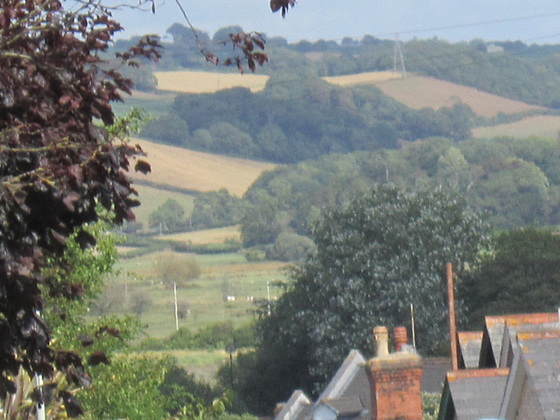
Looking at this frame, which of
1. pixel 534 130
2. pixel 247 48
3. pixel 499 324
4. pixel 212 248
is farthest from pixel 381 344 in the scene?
pixel 534 130

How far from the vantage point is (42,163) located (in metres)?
7.04

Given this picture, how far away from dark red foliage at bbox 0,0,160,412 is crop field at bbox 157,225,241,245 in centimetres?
13859

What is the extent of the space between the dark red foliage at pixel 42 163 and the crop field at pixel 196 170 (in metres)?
145

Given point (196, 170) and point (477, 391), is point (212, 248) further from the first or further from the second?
point (477, 391)

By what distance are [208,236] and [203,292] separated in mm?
40483

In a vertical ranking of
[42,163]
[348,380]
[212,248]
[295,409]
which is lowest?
[212,248]

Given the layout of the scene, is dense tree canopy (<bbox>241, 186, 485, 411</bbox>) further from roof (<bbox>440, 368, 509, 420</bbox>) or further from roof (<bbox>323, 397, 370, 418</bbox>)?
roof (<bbox>440, 368, 509, 420</bbox>)

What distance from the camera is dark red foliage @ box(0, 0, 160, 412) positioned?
6.96 meters

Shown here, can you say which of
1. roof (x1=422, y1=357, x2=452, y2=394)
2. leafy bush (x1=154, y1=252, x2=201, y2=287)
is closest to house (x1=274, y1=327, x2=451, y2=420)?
roof (x1=422, y1=357, x2=452, y2=394)

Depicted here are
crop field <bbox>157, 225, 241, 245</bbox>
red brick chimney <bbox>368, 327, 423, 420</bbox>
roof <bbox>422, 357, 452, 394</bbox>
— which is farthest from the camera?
crop field <bbox>157, 225, 241, 245</bbox>

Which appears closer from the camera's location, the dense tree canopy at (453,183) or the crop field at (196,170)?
the dense tree canopy at (453,183)

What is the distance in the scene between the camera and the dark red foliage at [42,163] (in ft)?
22.8

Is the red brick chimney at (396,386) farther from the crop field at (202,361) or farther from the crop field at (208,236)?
the crop field at (208,236)

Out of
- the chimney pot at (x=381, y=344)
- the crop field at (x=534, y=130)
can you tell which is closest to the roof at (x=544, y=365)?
the chimney pot at (x=381, y=344)
